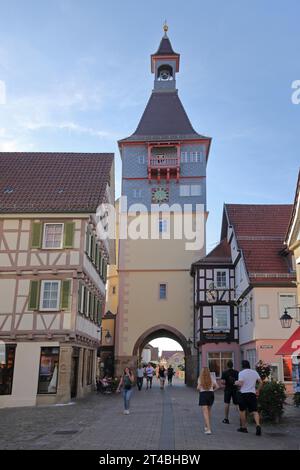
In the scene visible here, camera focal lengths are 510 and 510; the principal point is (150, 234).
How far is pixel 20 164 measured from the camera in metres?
27.7

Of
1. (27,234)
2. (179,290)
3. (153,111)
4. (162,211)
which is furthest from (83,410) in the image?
(153,111)

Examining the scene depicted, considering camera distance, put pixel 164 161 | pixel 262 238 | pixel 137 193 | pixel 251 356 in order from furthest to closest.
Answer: pixel 164 161 → pixel 137 193 → pixel 262 238 → pixel 251 356

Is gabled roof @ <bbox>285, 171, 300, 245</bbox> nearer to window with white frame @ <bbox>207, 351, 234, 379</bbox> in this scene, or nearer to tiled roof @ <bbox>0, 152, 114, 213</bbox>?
tiled roof @ <bbox>0, 152, 114, 213</bbox>

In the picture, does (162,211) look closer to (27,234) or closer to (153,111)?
(153,111)

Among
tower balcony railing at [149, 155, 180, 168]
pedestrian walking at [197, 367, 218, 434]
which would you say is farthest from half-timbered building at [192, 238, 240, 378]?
pedestrian walking at [197, 367, 218, 434]

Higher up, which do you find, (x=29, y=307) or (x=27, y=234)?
(x=27, y=234)

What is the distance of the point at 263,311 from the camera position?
2581cm

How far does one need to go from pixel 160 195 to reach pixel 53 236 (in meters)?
18.3

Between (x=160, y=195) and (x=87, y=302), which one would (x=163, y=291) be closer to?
(x=160, y=195)

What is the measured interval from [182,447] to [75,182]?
58.6ft

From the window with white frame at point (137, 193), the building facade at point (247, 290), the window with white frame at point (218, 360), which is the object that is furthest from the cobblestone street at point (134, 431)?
the window with white frame at point (137, 193)

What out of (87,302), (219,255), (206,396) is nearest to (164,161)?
(219,255)

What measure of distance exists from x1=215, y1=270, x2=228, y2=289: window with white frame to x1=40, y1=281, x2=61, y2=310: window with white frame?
46.8ft
